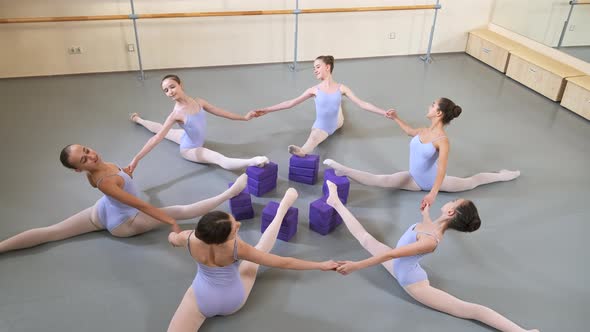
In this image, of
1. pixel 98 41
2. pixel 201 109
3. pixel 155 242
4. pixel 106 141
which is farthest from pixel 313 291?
pixel 98 41

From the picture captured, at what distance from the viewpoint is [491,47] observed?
615 cm

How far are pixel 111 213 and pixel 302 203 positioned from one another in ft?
4.46

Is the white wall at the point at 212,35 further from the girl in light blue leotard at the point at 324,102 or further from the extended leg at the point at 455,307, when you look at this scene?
the extended leg at the point at 455,307

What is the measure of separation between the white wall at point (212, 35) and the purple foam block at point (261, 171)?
9.91 ft

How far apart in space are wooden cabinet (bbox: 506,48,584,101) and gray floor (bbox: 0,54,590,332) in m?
0.13

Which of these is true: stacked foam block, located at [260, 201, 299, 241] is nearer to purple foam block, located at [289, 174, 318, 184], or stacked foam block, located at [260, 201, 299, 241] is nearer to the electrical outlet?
purple foam block, located at [289, 174, 318, 184]

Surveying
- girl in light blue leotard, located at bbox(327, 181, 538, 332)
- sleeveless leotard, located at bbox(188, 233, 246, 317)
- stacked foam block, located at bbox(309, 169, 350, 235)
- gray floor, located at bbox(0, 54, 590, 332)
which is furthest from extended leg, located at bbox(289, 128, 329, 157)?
sleeveless leotard, located at bbox(188, 233, 246, 317)

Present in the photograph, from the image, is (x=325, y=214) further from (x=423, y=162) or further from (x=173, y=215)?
(x=173, y=215)

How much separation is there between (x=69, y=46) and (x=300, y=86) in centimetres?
287

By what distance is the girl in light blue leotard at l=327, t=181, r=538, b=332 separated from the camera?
2.35m

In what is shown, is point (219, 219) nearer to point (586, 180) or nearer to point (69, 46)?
point (586, 180)

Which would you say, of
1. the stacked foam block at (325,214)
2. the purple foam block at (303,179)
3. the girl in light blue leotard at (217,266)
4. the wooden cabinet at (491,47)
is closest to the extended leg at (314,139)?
the purple foam block at (303,179)

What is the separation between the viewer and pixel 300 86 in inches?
215

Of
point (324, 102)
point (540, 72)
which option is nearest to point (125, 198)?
point (324, 102)
